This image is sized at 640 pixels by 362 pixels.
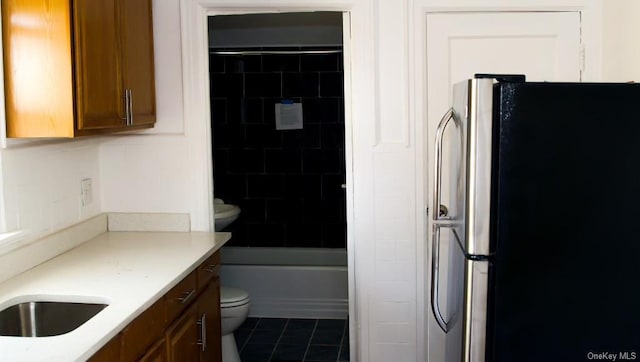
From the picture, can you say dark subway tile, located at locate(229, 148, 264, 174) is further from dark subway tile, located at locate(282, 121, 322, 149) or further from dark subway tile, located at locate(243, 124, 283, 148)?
dark subway tile, located at locate(282, 121, 322, 149)

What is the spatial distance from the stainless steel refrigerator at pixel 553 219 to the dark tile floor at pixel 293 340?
213 centimetres

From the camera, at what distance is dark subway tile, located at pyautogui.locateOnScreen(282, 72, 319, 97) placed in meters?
5.46

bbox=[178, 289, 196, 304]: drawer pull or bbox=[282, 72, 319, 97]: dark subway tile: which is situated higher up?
bbox=[282, 72, 319, 97]: dark subway tile

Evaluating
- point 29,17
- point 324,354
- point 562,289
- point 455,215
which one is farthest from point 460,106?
point 324,354

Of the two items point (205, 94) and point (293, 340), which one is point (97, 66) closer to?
point (205, 94)

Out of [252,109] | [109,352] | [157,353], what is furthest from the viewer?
[252,109]

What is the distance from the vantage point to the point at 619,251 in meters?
2.23

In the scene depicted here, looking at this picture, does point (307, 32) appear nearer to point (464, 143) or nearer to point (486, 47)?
point (486, 47)

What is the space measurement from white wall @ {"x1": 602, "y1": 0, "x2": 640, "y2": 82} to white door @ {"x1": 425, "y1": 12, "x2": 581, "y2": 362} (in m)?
0.12

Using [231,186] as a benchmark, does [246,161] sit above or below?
above

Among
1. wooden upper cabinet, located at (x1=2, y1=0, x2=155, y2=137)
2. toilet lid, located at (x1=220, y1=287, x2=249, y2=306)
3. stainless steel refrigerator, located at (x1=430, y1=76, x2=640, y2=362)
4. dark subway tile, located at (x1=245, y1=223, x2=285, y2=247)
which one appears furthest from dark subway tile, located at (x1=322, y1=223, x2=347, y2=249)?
stainless steel refrigerator, located at (x1=430, y1=76, x2=640, y2=362)

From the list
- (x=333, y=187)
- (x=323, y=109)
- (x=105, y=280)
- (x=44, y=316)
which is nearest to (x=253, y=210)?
(x=333, y=187)

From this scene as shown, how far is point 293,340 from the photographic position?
181 inches

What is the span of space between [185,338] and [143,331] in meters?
0.50
